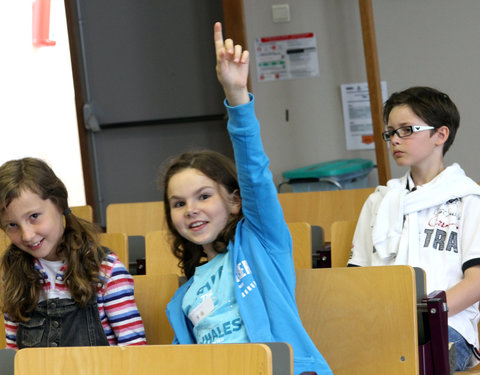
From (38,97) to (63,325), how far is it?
342 cm

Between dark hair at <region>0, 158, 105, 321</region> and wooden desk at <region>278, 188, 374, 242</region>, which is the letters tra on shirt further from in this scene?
dark hair at <region>0, 158, 105, 321</region>

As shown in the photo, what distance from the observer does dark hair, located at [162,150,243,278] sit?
6.32ft

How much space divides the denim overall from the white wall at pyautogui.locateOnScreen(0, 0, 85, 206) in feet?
9.05

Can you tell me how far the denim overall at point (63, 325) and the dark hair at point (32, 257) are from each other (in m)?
0.03

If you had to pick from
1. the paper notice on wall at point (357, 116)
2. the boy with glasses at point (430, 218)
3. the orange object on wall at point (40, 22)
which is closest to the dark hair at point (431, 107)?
the boy with glasses at point (430, 218)

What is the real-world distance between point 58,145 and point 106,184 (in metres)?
0.62

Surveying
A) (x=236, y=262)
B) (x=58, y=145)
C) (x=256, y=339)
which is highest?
(x=58, y=145)

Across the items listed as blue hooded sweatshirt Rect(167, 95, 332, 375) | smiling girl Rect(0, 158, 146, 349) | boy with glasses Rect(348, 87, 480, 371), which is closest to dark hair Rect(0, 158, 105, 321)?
smiling girl Rect(0, 158, 146, 349)

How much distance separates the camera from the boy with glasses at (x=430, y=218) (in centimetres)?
231

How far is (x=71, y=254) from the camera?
215 centimetres

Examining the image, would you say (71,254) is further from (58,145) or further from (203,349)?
(58,145)

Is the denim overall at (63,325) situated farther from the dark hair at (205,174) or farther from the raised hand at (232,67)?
the raised hand at (232,67)

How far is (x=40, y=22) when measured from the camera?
205 inches

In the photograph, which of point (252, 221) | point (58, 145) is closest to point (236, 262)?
point (252, 221)
